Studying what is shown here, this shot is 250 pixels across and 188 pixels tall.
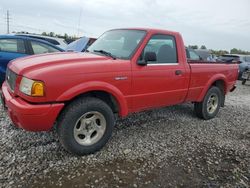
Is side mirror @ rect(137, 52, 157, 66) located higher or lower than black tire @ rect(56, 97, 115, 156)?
higher

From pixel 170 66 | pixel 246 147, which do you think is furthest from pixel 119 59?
pixel 246 147

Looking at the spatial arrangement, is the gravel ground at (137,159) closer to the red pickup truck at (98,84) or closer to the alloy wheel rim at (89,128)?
the alloy wheel rim at (89,128)

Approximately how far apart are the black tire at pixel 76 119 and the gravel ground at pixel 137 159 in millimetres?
141

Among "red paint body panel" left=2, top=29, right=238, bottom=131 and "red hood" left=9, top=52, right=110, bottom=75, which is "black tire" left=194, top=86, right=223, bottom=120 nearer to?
"red paint body panel" left=2, top=29, right=238, bottom=131

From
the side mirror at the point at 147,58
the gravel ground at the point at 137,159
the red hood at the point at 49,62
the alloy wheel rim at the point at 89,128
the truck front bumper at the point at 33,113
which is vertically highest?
the side mirror at the point at 147,58

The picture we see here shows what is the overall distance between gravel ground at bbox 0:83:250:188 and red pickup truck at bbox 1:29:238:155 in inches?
13.8

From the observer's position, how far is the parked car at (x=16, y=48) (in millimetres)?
7082

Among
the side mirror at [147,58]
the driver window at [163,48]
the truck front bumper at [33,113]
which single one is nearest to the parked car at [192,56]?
the driver window at [163,48]

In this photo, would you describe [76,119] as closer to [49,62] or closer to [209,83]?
[49,62]

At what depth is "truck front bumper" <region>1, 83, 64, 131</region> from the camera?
3.32 meters

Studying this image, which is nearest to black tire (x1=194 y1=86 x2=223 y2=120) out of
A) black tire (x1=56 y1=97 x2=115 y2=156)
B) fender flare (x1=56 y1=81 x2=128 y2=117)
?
fender flare (x1=56 y1=81 x2=128 y2=117)

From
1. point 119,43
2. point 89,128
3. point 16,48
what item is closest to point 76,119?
point 89,128

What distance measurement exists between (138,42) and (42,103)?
198cm

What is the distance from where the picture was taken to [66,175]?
3332mm
